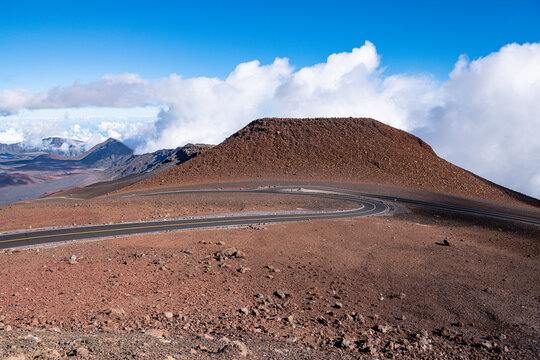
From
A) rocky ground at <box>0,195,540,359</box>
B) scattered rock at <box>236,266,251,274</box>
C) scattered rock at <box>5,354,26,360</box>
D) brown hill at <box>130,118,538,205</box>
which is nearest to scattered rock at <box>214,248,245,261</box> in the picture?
rocky ground at <box>0,195,540,359</box>

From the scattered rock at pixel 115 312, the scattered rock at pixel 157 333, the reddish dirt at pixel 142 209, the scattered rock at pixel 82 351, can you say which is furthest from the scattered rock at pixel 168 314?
the reddish dirt at pixel 142 209

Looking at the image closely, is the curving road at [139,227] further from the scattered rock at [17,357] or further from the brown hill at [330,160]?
the brown hill at [330,160]

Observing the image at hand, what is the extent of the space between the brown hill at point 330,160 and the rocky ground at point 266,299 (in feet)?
132

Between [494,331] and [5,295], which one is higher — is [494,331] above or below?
above

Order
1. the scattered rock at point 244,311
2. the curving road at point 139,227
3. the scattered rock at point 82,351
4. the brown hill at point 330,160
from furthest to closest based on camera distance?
the brown hill at point 330,160 < the curving road at point 139,227 < the scattered rock at point 244,311 < the scattered rock at point 82,351

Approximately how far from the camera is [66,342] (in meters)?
7.45

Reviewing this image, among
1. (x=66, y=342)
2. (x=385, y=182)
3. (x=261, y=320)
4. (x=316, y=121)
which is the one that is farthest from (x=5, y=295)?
(x=316, y=121)

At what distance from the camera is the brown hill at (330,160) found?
195ft

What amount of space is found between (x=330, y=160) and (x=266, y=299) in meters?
55.1

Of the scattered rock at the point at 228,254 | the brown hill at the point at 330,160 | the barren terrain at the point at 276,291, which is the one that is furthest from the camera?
the brown hill at the point at 330,160

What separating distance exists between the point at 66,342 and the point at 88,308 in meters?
3.31

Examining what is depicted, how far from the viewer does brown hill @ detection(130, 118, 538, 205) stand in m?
59.5

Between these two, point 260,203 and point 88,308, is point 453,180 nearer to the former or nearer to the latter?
point 260,203

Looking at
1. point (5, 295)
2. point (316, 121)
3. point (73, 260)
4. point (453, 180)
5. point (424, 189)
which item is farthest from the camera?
point (316, 121)
